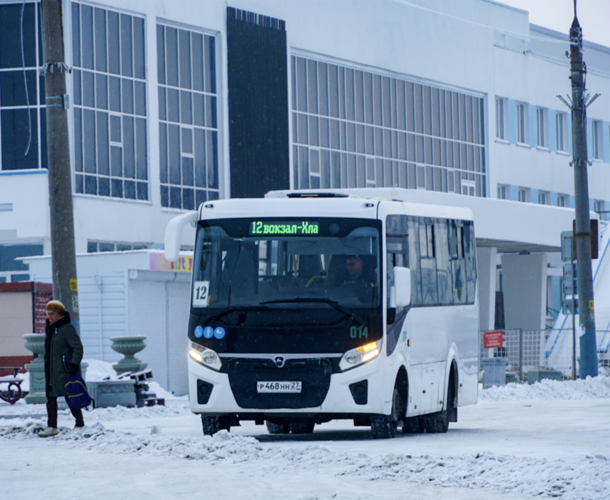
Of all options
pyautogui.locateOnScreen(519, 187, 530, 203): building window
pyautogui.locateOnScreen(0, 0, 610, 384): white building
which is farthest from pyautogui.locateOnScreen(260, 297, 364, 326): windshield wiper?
pyautogui.locateOnScreen(519, 187, 530, 203): building window

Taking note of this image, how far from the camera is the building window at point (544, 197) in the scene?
68.9 meters

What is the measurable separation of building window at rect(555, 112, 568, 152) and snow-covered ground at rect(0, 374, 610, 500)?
174ft

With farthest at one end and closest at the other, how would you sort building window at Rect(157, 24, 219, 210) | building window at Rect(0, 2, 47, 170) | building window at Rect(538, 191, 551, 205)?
1. building window at Rect(538, 191, 551, 205)
2. building window at Rect(157, 24, 219, 210)
3. building window at Rect(0, 2, 47, 170)

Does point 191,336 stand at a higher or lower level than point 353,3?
lower

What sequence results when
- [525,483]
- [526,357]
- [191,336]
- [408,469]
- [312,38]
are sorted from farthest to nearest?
[312,38]
[526,357]
[191,336]
[408,469]
[525,483]

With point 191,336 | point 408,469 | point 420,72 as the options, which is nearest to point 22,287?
point 191,336

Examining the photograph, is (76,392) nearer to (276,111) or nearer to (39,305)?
(39,305)

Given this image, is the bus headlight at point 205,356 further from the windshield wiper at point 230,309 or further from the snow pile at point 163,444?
the snow pile at point 163,444

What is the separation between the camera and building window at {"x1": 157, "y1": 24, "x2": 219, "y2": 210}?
152 ft

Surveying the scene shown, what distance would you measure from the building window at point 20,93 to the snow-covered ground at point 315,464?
24610 mm

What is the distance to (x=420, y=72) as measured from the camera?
59.5 metres

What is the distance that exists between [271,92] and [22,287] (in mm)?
20992

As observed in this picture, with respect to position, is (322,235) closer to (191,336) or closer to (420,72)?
(191,336)

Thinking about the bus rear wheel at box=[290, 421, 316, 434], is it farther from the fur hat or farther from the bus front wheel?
the fur hat
